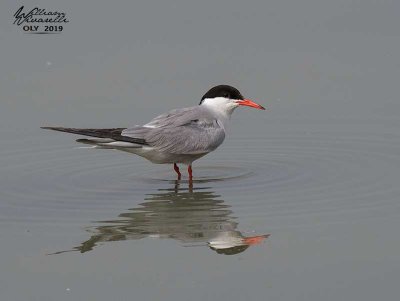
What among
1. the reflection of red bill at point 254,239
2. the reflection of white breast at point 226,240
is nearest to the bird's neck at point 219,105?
the reflection of white breast at point 226,240

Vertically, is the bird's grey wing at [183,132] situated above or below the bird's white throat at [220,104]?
below

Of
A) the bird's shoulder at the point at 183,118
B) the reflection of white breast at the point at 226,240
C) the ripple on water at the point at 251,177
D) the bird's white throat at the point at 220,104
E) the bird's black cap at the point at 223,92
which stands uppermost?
the bird's black cap at the point at 223,92

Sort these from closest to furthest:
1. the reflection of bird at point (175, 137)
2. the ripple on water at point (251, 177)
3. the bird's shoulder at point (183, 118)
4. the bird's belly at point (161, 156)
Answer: the ripple on water at point (251, 177) → the reflection of bird at point (175, 137) → the bird's belly at point (161, 156) → the bird's shoulder at point (183, 118)

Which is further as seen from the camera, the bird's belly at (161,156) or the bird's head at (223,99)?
the bird's head at (223,99)

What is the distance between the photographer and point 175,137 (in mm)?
9250

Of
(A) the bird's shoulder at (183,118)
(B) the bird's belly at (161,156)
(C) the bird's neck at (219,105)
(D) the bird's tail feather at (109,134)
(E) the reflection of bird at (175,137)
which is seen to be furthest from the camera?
(C) the bird's neck at (219,105)

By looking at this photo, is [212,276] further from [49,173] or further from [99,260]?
[49,173]

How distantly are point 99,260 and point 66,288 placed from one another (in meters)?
0.51

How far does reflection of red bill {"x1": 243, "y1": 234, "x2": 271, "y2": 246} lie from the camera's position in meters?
7.09

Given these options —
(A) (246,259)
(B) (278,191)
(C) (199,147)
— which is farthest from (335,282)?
(C) (199,147)

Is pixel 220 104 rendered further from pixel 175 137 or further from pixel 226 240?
pixel 226 240

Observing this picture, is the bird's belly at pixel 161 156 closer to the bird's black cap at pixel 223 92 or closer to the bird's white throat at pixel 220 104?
the bird's white throat at pixel 220 104

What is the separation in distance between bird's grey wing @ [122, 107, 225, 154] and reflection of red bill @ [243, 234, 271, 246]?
84.5 inches

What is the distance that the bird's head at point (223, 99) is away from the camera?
387 inches
